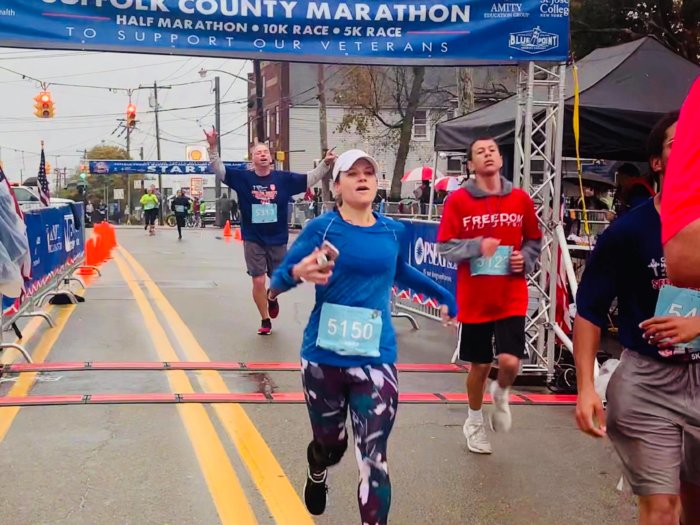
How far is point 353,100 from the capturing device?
39.8m

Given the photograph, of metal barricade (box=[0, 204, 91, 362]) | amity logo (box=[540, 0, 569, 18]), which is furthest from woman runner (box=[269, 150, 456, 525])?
metal barricade (box=[0, 204, 91, 362])

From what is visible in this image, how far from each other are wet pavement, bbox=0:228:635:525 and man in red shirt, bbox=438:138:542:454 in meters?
0.52

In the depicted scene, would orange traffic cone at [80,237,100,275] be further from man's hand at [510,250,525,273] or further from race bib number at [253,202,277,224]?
man's hand at [510,250,525,273]

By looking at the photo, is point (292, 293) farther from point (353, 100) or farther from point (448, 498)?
point (353, 100)

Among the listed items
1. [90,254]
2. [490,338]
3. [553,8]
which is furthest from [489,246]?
[90,254]

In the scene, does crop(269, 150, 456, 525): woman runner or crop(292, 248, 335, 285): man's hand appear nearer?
crop(292, 248, 335, 285): man's hand

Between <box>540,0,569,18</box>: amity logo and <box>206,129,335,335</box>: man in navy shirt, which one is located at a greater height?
<box>540,0,569,18</box>: amity logo

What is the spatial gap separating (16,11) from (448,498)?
5.26 m

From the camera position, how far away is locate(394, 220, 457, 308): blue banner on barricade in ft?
31.8

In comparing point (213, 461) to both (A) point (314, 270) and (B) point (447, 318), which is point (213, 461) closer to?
(B) point (447, 318)

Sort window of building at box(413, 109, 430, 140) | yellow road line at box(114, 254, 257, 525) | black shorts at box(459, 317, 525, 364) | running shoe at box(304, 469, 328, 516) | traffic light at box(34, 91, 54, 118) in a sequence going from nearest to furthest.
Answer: running shoe at box(304, 469, 328, 516) → yellow road line at box(114, 254, 257, 525) → black shorts at box(459, 317, 525, 364) → traffic light at box(34, 91, 54, 118) → window of building at box(413, 109, 430, 140)

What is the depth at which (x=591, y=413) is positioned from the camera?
2.93 meters

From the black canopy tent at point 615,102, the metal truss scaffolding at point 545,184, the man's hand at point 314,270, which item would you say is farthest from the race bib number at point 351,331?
the black canopy tent at point 615,102

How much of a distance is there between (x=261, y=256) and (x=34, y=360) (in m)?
2.70
